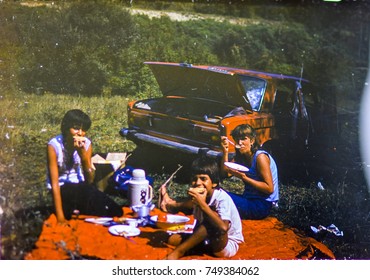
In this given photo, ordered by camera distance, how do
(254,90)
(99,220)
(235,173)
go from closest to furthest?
1. (99,220)
2. (235,173)
3. (254,90)

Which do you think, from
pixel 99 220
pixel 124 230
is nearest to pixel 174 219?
pixel 124 230

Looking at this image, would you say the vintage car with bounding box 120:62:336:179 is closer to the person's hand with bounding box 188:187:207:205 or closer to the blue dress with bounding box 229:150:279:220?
the blue dress with bounding box 229:150:279:220

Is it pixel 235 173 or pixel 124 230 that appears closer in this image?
pixel 124 230

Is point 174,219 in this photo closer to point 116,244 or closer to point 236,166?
point 116,244

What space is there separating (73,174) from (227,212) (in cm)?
137

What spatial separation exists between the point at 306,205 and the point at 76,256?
2139 mm

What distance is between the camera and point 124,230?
14.1 ft

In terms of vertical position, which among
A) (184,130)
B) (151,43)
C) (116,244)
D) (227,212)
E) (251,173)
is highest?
(151,43)

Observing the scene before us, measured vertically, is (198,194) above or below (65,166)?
below

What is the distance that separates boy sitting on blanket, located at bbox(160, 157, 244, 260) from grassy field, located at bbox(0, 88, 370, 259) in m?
0.13

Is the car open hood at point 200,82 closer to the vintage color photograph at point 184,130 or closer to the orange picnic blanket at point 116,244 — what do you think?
the vintage color photograph at point 184,130

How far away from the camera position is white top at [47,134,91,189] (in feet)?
14.2

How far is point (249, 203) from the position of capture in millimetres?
4508

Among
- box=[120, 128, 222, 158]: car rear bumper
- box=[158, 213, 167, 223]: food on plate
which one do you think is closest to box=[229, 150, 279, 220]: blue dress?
box=[120, 128, 222, 158]: car rear bumper
